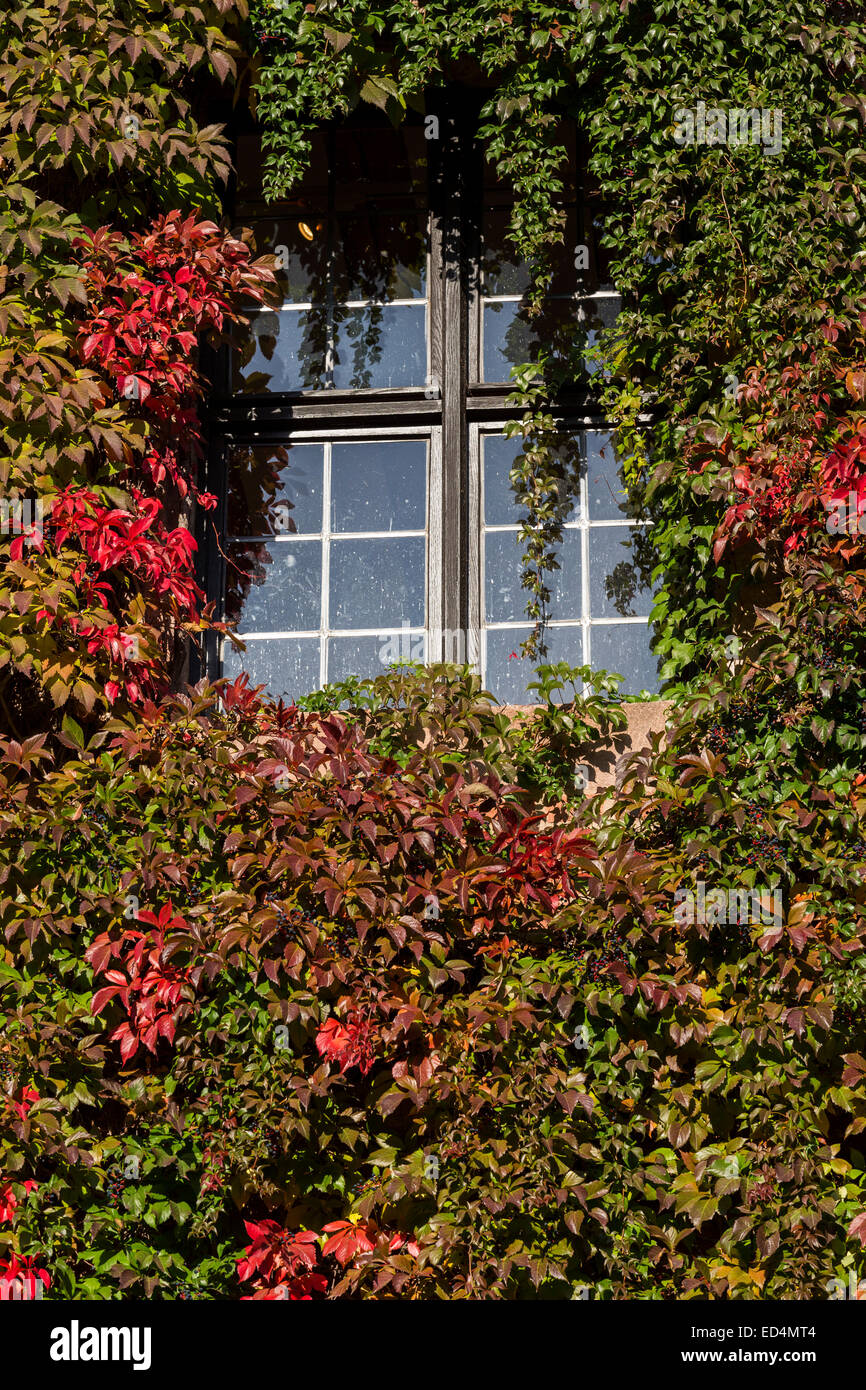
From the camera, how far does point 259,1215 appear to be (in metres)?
3.50

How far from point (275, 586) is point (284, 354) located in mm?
829

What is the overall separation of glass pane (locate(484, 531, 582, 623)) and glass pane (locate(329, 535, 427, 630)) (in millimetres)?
221

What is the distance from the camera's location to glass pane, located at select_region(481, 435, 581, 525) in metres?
4.28

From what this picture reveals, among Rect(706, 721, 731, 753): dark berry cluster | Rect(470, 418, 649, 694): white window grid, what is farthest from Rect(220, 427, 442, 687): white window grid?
Rect(706, 721, 731, 753): dark berry cluster

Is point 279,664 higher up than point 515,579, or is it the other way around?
point 515,579

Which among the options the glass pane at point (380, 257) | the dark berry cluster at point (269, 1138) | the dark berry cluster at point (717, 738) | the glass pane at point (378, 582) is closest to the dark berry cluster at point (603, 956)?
the dark berry cluster at point (717, 738)

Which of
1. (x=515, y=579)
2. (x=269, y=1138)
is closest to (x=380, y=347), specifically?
→ (x=515, y=579)

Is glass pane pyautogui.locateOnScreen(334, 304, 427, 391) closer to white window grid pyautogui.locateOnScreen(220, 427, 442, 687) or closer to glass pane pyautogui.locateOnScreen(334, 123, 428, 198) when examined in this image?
white window grid pyautogui.locateOnScreen(220, 427, 442, 687)

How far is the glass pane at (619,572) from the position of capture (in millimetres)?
4172

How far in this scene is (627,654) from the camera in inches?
162

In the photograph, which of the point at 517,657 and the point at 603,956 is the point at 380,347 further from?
the point at 603,956

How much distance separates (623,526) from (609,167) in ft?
3.62

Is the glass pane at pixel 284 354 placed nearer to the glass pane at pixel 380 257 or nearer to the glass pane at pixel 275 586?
the glass pane at pixel 380 257
